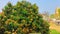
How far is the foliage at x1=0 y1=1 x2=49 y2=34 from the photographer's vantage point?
19.6 feet

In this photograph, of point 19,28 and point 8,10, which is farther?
point 8,10

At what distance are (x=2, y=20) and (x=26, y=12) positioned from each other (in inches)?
30.6

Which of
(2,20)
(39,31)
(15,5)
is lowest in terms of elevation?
(39,31)

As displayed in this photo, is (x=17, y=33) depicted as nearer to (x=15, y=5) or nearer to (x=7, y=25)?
(x=7, y=25)

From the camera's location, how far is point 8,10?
637cm

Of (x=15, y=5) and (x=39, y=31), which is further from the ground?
(x=15, y=5)

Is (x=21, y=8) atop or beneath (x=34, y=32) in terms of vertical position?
atop

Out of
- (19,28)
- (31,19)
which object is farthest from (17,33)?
(31,19)

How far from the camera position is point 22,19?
6078mm

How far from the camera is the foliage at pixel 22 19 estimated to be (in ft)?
19.6

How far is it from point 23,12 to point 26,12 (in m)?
0.09

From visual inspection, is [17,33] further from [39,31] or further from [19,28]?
[39,31]

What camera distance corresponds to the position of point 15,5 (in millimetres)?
6402

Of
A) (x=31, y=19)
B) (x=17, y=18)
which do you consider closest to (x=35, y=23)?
(x=31, y=19)
